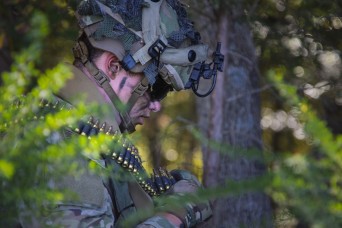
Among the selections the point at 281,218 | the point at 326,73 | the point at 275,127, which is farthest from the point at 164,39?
the point at 275,127

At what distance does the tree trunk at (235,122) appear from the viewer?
15.1 ft

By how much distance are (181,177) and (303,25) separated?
5.80 feet

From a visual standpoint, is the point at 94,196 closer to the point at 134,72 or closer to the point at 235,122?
the point at 134,72

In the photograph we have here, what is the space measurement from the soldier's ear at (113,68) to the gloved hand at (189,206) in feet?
1.83

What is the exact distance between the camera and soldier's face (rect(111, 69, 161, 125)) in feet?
11.0

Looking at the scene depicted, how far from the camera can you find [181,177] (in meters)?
3.54

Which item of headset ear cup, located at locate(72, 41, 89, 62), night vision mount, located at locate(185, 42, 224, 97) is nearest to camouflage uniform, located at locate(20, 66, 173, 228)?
headset ear cup, located at locate(72, 41, 89, 62)

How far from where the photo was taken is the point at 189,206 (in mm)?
3252

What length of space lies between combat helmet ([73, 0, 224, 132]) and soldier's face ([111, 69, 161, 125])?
0.03m

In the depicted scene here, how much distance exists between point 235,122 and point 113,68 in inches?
63.1

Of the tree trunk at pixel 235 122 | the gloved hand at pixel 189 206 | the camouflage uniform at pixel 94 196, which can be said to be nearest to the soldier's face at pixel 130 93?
the camouflage uniform at pixel 94 196

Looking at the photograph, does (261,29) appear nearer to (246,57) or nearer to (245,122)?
(246,57)

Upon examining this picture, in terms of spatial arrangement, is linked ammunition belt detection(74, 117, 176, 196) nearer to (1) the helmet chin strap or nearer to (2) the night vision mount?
(1) the helmet chin strap

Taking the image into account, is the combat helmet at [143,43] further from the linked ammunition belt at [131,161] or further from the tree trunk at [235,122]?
the tree trunk at [235,122]
